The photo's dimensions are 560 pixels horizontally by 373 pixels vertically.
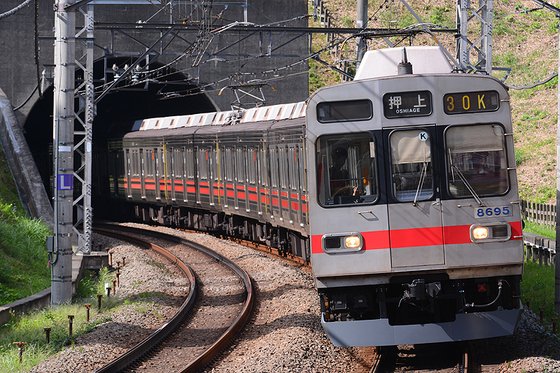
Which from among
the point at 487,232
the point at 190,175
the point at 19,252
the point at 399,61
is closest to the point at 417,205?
the point at 487,232

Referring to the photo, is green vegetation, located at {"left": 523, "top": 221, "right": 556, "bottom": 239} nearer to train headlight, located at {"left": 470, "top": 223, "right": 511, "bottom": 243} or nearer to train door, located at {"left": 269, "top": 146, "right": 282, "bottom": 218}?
train door, located at {"left": 269, "top": 146, "right": 282, "bottom": 218}

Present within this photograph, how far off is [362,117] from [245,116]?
12.2 m

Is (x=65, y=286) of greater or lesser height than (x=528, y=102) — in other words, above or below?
below

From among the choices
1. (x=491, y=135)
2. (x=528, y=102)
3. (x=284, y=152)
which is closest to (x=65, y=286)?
(x=284, y=152)

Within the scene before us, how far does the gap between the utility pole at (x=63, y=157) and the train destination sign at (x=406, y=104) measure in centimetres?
615

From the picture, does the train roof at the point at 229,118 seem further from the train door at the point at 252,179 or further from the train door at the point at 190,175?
the train door at the point at 190,175

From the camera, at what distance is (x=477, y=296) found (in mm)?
7309

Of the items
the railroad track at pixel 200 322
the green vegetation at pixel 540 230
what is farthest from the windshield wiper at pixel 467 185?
the green vegetation at pixel 540 230

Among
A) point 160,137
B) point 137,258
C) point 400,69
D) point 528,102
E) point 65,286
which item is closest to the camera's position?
point 400,69

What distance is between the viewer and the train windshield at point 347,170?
7.19 m

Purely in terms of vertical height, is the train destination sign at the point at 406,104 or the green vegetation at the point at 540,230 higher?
the train destination sign at the point at 406,104

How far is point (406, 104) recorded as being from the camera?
7.22 metres

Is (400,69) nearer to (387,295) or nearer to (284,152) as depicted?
(387,295)

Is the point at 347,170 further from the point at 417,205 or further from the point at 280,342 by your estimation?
the point at 280,342
